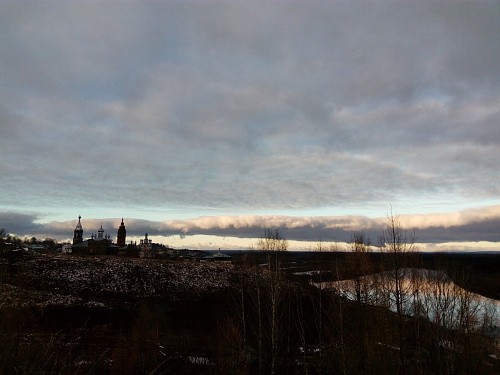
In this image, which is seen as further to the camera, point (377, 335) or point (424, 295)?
point (424, 295)

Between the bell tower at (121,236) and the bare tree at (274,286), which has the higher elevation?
the bell tower at (121,236)

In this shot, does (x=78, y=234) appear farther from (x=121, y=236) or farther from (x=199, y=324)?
(x=199, y=324)

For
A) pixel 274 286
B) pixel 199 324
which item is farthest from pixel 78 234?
pixel 274 286

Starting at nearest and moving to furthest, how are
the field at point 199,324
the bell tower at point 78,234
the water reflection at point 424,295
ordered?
the field at point 199,324 < the water reflection at point 424,295 < the bell tower at point 78,234

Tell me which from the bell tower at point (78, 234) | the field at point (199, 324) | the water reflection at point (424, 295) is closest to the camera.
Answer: the field at point (199, 324)

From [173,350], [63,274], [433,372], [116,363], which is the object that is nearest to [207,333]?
[173,350]

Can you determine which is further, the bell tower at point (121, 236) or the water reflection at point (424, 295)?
the bell tower at point (121, 236)

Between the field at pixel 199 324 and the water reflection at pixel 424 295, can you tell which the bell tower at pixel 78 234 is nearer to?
the field at pixel 199 324

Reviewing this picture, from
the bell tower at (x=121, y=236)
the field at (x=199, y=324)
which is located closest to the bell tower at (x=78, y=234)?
the bell tower at (x=121, y=236)

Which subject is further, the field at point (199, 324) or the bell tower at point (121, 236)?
the bell tower at point (121, 236)

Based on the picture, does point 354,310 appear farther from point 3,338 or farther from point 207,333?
point 3,338

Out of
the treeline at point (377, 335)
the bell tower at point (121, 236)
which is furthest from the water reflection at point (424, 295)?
the bell tower at point (121, 236)

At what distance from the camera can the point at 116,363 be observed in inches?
851

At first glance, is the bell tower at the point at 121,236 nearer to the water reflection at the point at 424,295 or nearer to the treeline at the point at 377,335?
the treeline at the point at 377,335
